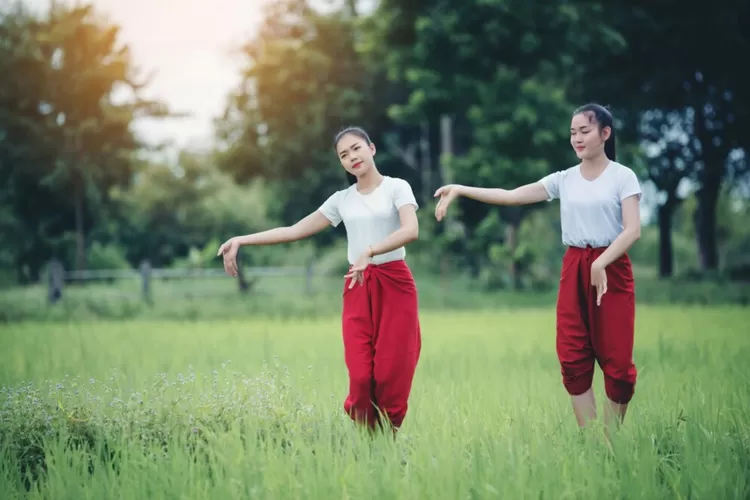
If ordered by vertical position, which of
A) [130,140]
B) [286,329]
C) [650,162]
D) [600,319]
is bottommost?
[286,329]

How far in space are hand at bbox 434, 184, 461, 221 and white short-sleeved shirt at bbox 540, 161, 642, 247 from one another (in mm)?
666

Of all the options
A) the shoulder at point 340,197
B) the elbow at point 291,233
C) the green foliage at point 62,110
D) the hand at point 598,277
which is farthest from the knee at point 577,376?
the green foliage at point 62,110

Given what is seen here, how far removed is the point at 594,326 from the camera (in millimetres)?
4707

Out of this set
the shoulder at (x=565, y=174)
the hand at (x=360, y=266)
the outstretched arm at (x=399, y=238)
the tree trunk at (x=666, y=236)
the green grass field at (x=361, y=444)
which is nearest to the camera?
the green grass field at (x=361, y=444)

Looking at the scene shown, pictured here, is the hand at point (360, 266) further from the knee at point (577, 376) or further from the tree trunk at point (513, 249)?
the tree trunk at point (513, 249)

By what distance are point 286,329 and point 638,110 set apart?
48.5 feet

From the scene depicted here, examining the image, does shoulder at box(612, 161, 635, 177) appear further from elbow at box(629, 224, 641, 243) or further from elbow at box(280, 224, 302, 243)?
elbow at box(280, 224, 302, 243)

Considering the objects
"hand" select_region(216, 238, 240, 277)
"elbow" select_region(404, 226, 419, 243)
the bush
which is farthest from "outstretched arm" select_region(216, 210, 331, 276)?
the bush

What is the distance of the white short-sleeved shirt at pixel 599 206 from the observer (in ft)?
15.3

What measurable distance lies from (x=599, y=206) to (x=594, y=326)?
0.70 m

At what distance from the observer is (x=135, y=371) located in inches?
318

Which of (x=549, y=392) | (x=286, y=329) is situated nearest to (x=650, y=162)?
(x=286, y=329)

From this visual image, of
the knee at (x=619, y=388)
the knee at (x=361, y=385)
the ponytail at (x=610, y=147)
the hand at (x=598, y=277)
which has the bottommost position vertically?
the knee at (x=619, y=388)

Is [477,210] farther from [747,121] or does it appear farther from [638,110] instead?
[747,121]
